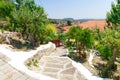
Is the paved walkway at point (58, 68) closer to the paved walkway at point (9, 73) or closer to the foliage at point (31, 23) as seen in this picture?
the paved walkway at point (9, 73)

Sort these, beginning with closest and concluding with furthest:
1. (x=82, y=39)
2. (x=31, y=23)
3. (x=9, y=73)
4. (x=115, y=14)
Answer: (x=9, y=73) → (x=82, y=39) → (x=31, y=23) → (x=115, y=14)

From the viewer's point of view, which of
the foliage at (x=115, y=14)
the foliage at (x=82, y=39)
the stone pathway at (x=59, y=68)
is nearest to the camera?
the stone pathway at (x=59, y=68)

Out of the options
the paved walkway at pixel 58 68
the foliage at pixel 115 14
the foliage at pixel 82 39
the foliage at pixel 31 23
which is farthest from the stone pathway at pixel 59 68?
the foliage at pixel 115 14

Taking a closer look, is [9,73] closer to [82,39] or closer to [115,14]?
[82,39]

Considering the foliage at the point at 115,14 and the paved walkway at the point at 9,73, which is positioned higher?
the foliage at the point at 115,14

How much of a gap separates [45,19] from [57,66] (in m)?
7.64

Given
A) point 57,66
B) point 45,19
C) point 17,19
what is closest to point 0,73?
point 57,66

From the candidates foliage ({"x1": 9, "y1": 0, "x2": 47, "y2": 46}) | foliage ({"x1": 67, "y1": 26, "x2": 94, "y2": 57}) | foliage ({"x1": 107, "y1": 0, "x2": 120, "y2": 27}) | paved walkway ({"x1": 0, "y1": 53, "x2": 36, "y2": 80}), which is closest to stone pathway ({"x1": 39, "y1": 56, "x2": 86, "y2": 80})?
foliage ({"x1": 67, "y1": 26, "x2": 94, "y2": 57})

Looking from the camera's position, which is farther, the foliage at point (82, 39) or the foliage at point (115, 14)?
A: the foliage at point (115, 14)

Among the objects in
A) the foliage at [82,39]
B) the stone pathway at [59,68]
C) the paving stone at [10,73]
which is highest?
the foliage at [82,39]

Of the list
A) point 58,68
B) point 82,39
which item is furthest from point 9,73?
point 82,39

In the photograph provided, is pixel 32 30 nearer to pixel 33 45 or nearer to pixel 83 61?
pixel 33 45

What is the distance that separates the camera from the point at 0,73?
13.0 m

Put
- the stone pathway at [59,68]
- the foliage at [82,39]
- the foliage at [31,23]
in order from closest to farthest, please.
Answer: the stone pathway at [59,68], the foliage at [82,39], the foliage at [31,23]
